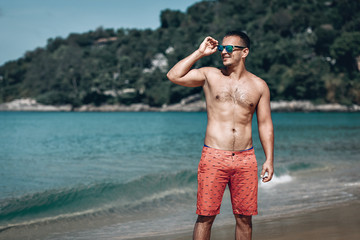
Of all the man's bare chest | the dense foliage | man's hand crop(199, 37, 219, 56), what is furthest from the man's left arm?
the dense foliage

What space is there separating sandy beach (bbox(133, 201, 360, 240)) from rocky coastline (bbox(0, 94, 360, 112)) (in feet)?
209

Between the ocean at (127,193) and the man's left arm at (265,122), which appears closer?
the man's left arm at (265,122)

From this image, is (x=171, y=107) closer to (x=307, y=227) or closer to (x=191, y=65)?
(x=307, y=227)

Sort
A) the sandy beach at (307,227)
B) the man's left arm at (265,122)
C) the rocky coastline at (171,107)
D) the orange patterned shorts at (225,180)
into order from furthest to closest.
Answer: the rocky coastline at (171,107), the sandy beach at (307,227), the man's left arm at (265,122), the orange patterned shorts at (225,180)

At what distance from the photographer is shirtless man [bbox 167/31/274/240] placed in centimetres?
333

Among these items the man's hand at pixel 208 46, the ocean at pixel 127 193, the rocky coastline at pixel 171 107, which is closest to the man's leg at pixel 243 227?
the man's hand at pixel 208 46

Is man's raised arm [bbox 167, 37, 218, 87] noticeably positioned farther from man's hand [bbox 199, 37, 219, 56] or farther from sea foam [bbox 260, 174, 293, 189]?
sea foam [bbox 260, 174, 293, 189]

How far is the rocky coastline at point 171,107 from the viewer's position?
66537mm

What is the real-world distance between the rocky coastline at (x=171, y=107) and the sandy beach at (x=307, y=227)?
63652 mm

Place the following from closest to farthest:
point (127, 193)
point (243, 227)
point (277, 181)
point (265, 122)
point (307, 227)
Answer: point (243, 227) < point (265, 122) < point (307, 227) < point (127, 193) < point (277, 181)

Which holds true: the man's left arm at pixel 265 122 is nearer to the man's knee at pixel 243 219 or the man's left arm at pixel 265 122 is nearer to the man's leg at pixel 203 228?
the man's knee at pixel 243 219

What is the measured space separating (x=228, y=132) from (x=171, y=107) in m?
83.1

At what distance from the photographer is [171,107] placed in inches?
3403

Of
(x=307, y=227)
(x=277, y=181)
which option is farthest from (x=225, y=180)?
(x=277, y=181)
